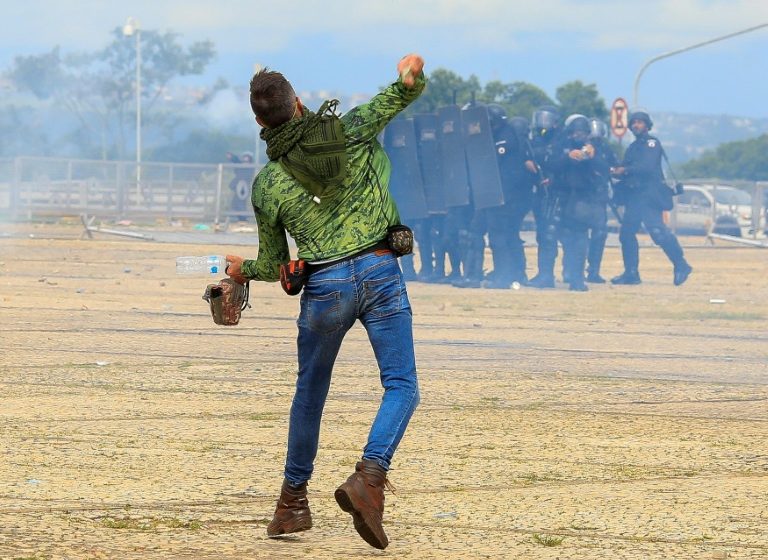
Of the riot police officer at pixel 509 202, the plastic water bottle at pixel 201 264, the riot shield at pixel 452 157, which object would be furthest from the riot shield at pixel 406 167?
the plastic water bottle at pixel 201 264

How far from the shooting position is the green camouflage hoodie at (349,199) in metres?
5.21

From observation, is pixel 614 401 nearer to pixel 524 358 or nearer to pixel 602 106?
pixel 524 358

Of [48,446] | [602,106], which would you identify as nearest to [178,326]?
[48,446]

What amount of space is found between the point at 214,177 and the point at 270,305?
59.5 ft

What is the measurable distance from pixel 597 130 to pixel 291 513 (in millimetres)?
16051

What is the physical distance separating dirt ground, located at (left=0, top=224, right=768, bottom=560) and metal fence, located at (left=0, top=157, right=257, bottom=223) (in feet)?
60.2

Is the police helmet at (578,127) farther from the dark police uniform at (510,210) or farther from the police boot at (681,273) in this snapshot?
the police boot at (681,273)

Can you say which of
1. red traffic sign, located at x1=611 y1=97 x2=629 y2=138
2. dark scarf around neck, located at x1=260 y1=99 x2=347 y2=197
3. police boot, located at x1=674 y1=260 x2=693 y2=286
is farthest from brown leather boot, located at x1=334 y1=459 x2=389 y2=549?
red traffic sign, located at x1=611 y1=97 x2=629 y2=138

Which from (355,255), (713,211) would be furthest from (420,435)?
(713,211)

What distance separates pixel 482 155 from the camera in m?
18.6

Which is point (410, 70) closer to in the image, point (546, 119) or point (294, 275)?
point (294, 275)

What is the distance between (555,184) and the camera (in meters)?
19.8

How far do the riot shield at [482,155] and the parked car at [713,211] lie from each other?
14.7 metres

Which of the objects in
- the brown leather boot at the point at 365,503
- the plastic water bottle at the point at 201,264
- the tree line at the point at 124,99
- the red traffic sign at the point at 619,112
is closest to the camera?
the brown leather boot at the point at 365,503
